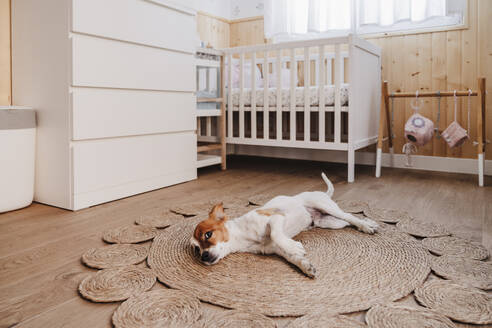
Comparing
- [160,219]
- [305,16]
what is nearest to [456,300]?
[160,219]

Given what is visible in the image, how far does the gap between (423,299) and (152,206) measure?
1.29 metres

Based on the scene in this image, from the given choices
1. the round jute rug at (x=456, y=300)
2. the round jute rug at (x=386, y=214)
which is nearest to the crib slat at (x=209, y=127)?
the round jute rug at (x=386, y=214)

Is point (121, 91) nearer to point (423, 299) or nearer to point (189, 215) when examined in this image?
point (189, 215)

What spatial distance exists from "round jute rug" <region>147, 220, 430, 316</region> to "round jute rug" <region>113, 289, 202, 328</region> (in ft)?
0.15

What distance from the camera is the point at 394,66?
9.73ft

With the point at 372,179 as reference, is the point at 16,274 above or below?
below

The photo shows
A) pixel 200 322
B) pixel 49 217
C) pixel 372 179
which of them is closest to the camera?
pixel 200 322

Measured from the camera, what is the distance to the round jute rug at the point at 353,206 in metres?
1.78

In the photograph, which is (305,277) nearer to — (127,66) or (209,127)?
(127,66)

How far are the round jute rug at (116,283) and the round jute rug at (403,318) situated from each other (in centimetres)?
56

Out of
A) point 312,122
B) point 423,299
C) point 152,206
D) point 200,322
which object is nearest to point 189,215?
point 152,206

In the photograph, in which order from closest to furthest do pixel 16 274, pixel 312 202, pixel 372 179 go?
pixel 16 274
pixel 312 202
pixel 372 179

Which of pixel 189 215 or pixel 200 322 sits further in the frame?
pixel 189 215

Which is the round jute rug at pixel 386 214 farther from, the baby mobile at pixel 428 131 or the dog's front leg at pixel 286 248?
the baby mobile at pixel 428 131
